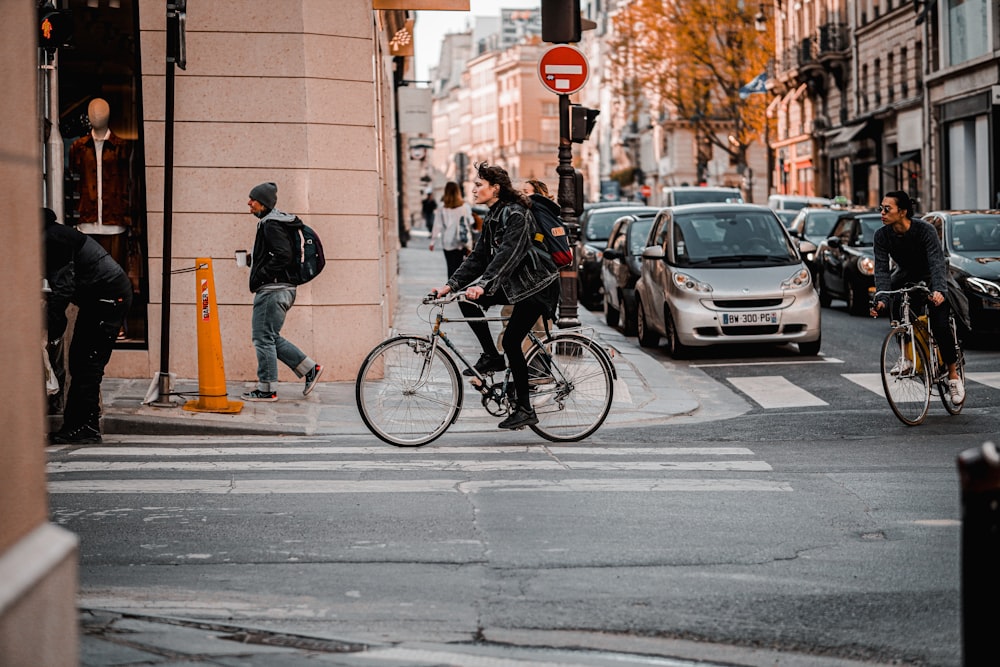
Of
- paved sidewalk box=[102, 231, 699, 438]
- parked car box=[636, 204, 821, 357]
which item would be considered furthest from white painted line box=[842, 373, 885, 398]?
parked car box=[636, 204, 821, 357]

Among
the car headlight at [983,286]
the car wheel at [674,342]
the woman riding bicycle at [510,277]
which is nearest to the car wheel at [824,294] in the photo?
the car headlight at [983,286]

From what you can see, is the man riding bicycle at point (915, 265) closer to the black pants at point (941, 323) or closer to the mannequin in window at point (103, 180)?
the black pants at point (941, 323)

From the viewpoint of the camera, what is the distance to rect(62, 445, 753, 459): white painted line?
396 inches

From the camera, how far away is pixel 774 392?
14.1 meters

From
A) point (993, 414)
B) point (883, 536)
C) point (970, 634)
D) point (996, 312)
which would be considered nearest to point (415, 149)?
point (996, 312)

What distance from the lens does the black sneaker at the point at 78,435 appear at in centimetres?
1078

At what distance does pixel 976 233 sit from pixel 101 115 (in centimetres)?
1087

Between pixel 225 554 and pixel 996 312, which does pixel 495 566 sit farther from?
pixel 996 312

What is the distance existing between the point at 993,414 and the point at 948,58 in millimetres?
34904

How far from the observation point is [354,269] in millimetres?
14680

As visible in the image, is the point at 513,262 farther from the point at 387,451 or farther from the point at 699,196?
the point at 699,196

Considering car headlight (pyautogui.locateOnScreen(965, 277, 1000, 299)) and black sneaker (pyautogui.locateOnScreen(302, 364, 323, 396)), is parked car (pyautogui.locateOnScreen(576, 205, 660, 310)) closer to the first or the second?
car headlight (pyautogui.locateOnScreen(965, 277, 1000, 299))

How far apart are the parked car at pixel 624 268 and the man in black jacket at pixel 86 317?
34.9ft

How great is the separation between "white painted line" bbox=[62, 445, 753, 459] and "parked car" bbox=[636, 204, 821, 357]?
23.0ft
